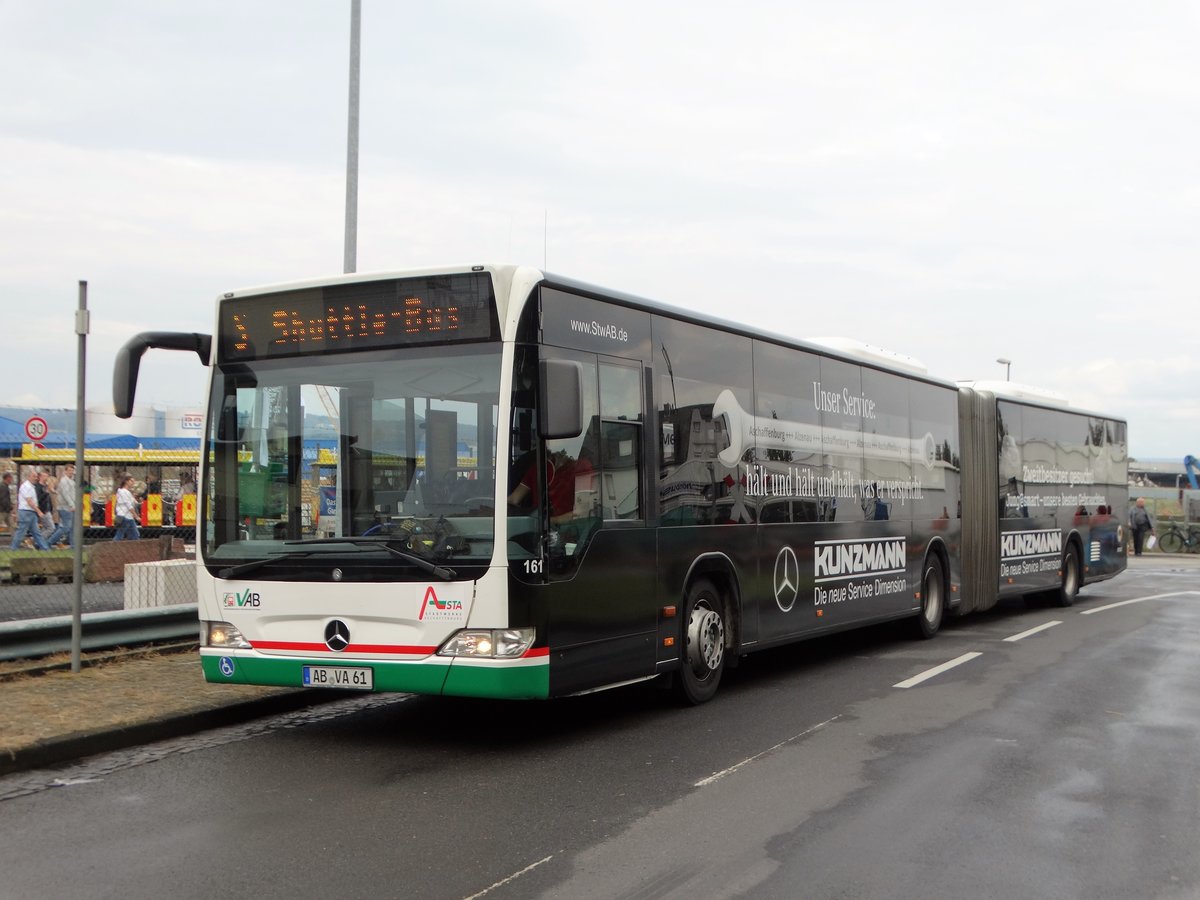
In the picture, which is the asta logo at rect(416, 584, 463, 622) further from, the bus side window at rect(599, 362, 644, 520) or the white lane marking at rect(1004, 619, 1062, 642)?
the white lane marking at rect(1004, 619, 1062, 642)

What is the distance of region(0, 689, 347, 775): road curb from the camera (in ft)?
24.3

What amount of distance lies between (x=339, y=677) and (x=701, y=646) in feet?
10.1

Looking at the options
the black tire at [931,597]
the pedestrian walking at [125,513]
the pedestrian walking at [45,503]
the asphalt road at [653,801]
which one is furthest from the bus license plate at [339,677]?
the pedestrian walking at [45,503]

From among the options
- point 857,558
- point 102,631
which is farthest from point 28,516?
point 857,558

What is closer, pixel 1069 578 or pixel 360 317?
pixel 360 317

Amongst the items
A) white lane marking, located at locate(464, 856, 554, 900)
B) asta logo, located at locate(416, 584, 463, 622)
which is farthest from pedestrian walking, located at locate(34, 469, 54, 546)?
white lane marking, located at locate(464, 856, 554, 900)

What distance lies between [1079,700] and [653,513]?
400 centimetres

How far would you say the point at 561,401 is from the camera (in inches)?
300

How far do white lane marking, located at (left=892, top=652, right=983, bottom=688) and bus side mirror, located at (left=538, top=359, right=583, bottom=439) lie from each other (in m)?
4.94

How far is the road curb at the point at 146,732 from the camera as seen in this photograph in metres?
7.41

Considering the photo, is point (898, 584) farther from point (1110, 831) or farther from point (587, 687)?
point (1110, 831)

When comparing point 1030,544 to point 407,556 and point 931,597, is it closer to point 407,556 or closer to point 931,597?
point 931,597

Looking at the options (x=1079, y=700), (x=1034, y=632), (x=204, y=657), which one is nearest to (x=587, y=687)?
(x=204, y=657)

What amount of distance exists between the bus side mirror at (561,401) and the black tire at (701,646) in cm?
252
